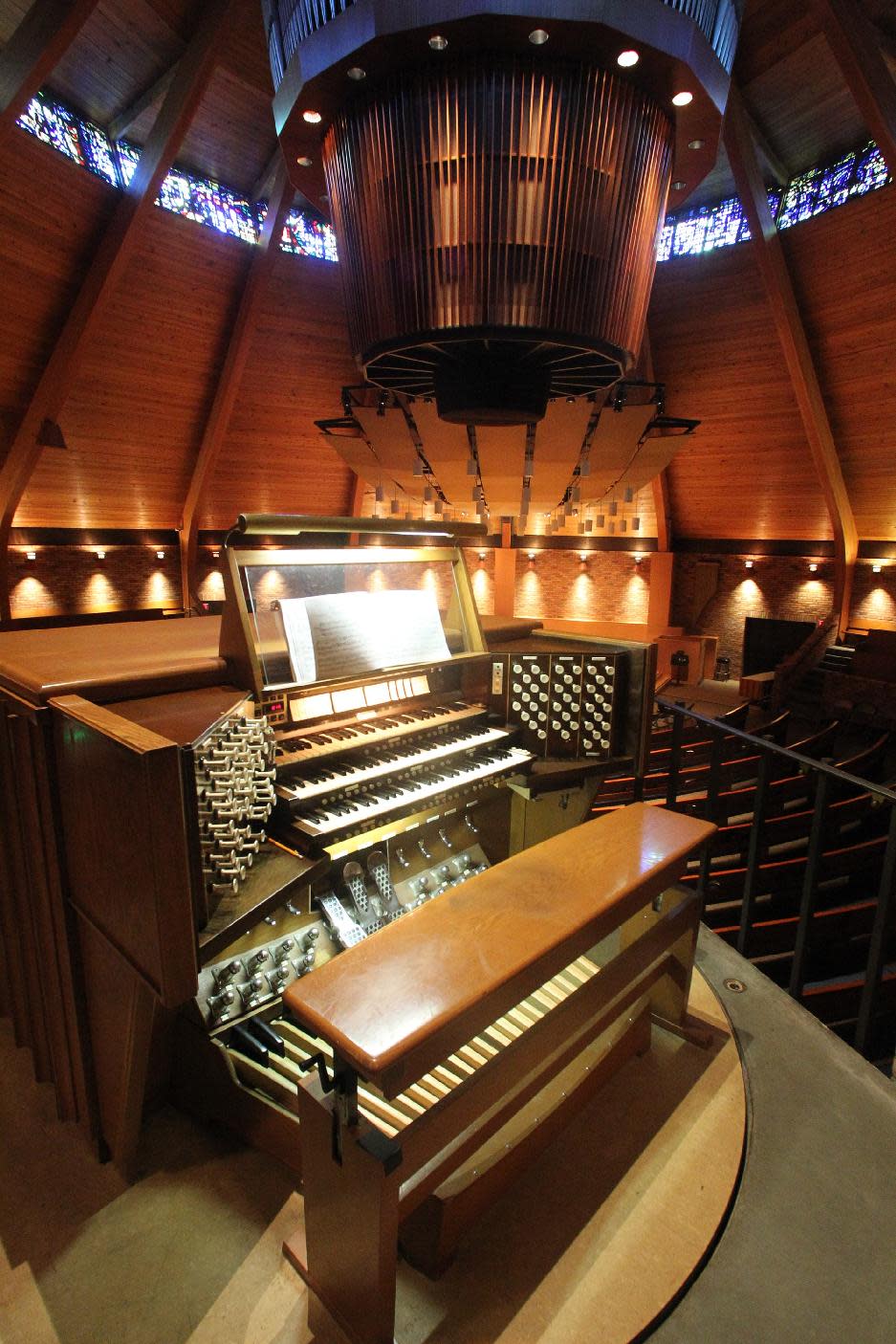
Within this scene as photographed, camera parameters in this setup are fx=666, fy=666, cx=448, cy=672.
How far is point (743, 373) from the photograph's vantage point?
10.4 metres

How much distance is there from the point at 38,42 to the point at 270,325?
4.78 meters

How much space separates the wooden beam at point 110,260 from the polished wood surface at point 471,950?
8149mm

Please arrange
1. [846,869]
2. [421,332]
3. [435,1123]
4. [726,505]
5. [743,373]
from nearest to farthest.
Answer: [435,1123] → [421,332] → [846,869] → [743,373] → [726,505]

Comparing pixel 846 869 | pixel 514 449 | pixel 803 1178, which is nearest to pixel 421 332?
pixel 514 449

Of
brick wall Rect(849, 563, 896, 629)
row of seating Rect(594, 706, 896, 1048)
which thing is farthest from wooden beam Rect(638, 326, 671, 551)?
row of seating Rect(594, 706, 896, 1048)

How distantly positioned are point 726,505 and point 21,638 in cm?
1267

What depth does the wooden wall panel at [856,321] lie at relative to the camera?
314 inches

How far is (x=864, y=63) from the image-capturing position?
19.7 ft

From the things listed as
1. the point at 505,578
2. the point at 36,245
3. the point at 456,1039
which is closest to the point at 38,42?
the point at 36,245

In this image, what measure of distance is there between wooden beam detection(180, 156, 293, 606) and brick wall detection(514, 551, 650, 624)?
744 cm

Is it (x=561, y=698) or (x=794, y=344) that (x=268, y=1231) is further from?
(x=794, y=344)

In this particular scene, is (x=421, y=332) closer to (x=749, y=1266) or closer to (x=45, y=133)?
(x=749, y=1266)

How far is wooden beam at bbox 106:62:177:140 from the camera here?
294 inches

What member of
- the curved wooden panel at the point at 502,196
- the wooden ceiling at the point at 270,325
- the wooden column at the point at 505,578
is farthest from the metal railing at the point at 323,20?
the wooden column at the point at 505,578
